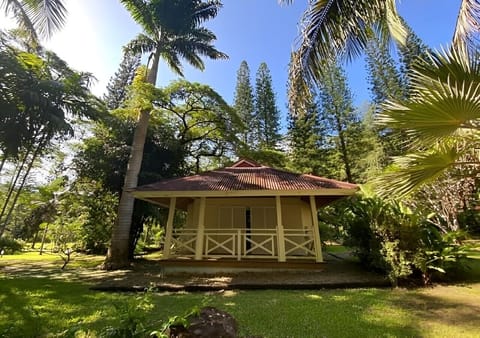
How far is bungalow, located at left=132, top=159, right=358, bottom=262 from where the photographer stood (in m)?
8.93

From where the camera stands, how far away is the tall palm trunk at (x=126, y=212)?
11.0 metres

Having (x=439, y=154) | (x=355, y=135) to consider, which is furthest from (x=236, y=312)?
(x=355, y=135)

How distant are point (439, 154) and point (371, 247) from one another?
4250 millimetres

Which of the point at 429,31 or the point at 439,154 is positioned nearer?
the point at 439,154

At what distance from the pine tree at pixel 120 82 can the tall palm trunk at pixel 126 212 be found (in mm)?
20465

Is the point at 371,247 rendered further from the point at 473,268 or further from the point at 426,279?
the point at 473,268

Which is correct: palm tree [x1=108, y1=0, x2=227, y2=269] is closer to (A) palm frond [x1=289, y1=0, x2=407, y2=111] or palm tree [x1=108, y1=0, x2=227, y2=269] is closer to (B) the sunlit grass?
(B) the sunlit grass

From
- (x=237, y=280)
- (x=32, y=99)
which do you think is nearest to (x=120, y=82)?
(x=32, y=99)

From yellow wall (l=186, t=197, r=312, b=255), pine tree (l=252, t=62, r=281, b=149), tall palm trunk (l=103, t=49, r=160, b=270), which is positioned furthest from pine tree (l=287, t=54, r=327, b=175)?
tall palm trunk (l=103, t=49, r=160, b=270)

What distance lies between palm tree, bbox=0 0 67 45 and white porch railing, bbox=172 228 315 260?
7.38 metres

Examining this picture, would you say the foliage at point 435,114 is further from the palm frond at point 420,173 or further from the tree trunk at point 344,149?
the tree trunk at point 344,149

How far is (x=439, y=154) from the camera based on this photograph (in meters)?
4.28

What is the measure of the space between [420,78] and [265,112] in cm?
2630

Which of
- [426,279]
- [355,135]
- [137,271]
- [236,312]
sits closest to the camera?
[236,312]
